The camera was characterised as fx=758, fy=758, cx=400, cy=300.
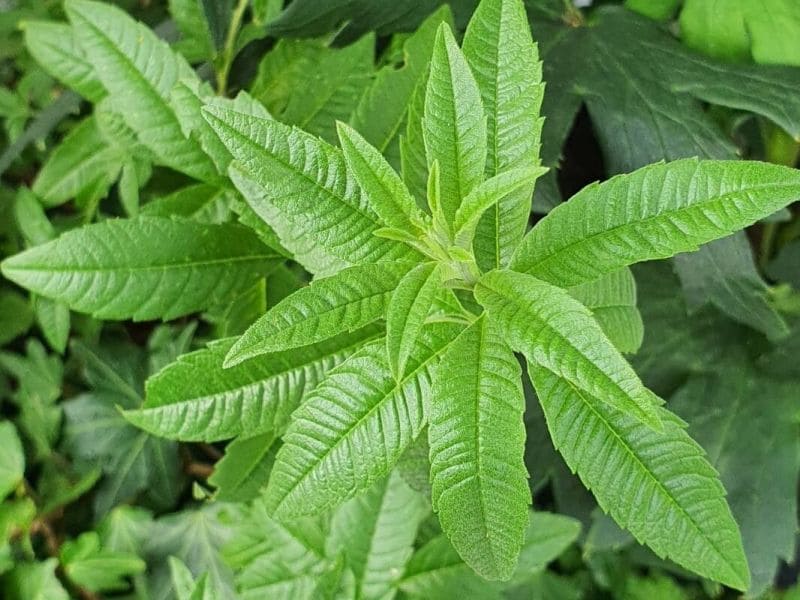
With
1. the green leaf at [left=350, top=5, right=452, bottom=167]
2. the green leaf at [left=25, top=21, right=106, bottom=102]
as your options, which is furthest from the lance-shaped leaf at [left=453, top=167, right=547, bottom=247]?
the green leaf at [left=25, top=21, right=106, bottom=102]

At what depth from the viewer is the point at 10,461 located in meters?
1.04

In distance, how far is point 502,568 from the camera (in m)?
0.50

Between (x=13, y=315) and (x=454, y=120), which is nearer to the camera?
(x=454, y=120)

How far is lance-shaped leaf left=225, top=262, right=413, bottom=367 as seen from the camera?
461 mm

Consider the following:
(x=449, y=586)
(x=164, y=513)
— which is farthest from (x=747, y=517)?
(x=164, y=513)

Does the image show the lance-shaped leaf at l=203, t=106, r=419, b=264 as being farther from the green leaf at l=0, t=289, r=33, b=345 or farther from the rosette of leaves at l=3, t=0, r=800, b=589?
the green leaf at l=0, t=289, r=33, b=345

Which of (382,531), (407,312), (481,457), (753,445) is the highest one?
(407,312)

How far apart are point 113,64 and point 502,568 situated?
1.94 feet

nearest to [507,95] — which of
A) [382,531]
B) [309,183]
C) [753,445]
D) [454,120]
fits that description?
[454,120]

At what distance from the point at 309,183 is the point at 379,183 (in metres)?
0.05

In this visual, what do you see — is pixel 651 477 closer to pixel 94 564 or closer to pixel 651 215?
pixel 651 215

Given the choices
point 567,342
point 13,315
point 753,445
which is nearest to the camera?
point 567,342

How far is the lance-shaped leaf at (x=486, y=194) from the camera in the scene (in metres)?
0.45

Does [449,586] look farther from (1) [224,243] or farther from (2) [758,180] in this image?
(2) [758,180]
